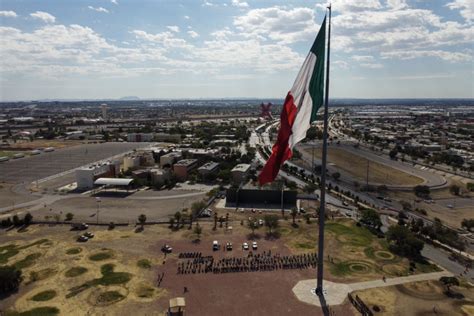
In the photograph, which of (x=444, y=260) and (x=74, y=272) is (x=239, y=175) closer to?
(x=444, y=260)

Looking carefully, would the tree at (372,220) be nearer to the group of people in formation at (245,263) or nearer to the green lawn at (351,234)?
the green lawn at (351,234)

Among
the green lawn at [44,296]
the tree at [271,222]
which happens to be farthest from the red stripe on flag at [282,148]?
the tree at [271,222]

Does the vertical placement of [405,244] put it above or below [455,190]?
above

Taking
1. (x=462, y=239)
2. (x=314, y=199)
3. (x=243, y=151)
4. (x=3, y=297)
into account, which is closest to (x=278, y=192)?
(x=314, y=199)

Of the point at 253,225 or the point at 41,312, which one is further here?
Answer: the point at 253,225

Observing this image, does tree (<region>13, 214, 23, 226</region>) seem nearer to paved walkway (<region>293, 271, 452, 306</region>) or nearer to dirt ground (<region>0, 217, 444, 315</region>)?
dirt ground (<region>0, 217, 444, 315</region>)

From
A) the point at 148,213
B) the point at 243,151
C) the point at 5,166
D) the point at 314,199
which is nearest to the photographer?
the point at 148,213

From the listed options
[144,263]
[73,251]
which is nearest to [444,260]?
[144,263]

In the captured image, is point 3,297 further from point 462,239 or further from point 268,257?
point 462,239
